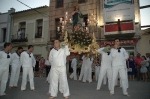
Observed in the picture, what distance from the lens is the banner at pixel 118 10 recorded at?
12.8 metres

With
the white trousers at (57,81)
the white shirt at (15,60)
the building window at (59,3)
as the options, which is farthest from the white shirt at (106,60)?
the building window at (59,3)

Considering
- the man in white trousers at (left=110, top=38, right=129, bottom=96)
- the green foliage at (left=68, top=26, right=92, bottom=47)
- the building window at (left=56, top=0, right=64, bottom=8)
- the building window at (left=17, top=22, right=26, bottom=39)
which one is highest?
the building window at (left=56, top=0, right=64, bottom=8)

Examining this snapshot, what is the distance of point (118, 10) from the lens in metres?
13.3

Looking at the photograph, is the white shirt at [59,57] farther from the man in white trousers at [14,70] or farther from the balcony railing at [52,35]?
the balcony railing at [52,35]

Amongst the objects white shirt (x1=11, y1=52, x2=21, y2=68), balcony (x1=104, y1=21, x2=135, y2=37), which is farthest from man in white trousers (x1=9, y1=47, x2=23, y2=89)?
balcony (x1=104, y1=21, x2=135, y2=37)

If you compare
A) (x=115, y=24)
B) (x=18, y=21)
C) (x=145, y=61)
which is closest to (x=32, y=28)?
(x=18, y=21)

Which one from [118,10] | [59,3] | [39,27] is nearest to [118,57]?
[118,10]

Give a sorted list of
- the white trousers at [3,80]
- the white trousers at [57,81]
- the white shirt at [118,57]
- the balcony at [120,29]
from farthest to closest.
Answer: the balcony at [120,29], the white shirt at [118,57], the white trousers at [3,80], the white trousers at [57,81]

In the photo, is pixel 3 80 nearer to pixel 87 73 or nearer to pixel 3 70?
pixel 3 70

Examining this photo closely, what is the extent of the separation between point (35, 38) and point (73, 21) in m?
10.5

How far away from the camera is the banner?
42.1 ft

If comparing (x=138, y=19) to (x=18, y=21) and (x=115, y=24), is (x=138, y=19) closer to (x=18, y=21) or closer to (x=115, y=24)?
(x=115, y=24)

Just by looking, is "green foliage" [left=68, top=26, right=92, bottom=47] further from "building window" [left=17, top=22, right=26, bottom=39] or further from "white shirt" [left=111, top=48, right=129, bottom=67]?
"building window" [left=17, top=22, right=26, bottom=39]

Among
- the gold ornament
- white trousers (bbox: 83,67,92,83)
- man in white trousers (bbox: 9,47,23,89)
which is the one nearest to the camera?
man in white trousers (bbox: 9,47,23,89)
